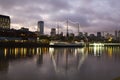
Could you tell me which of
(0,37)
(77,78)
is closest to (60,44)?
(0,37)

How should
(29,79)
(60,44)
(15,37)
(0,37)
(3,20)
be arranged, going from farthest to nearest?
(3,20)
(15,37)
(0,37)
(60,44)
(29,79)

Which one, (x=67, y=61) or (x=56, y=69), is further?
(x=67, y=61)

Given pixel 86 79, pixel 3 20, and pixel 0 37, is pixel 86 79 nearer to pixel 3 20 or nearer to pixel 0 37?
pixel 0 37

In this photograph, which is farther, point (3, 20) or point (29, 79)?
point (3, 20)

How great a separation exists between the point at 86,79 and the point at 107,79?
1.96m

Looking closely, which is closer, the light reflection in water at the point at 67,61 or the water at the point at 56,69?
the water at the point at 56,69

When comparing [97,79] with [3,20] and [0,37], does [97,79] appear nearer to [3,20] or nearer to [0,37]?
[0,37]

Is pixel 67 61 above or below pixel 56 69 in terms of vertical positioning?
below

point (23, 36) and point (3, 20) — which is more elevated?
point (3, 20)

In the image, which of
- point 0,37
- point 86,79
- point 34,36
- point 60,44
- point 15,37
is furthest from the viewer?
point 34,36

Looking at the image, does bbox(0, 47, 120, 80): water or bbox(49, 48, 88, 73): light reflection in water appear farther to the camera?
bbox(49, 48, 88, 73): light reflection in water

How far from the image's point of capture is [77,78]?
18766mm

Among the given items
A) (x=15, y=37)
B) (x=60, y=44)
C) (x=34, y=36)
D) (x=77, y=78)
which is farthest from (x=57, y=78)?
(x=34, y=36)

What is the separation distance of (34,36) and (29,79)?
459 feet
